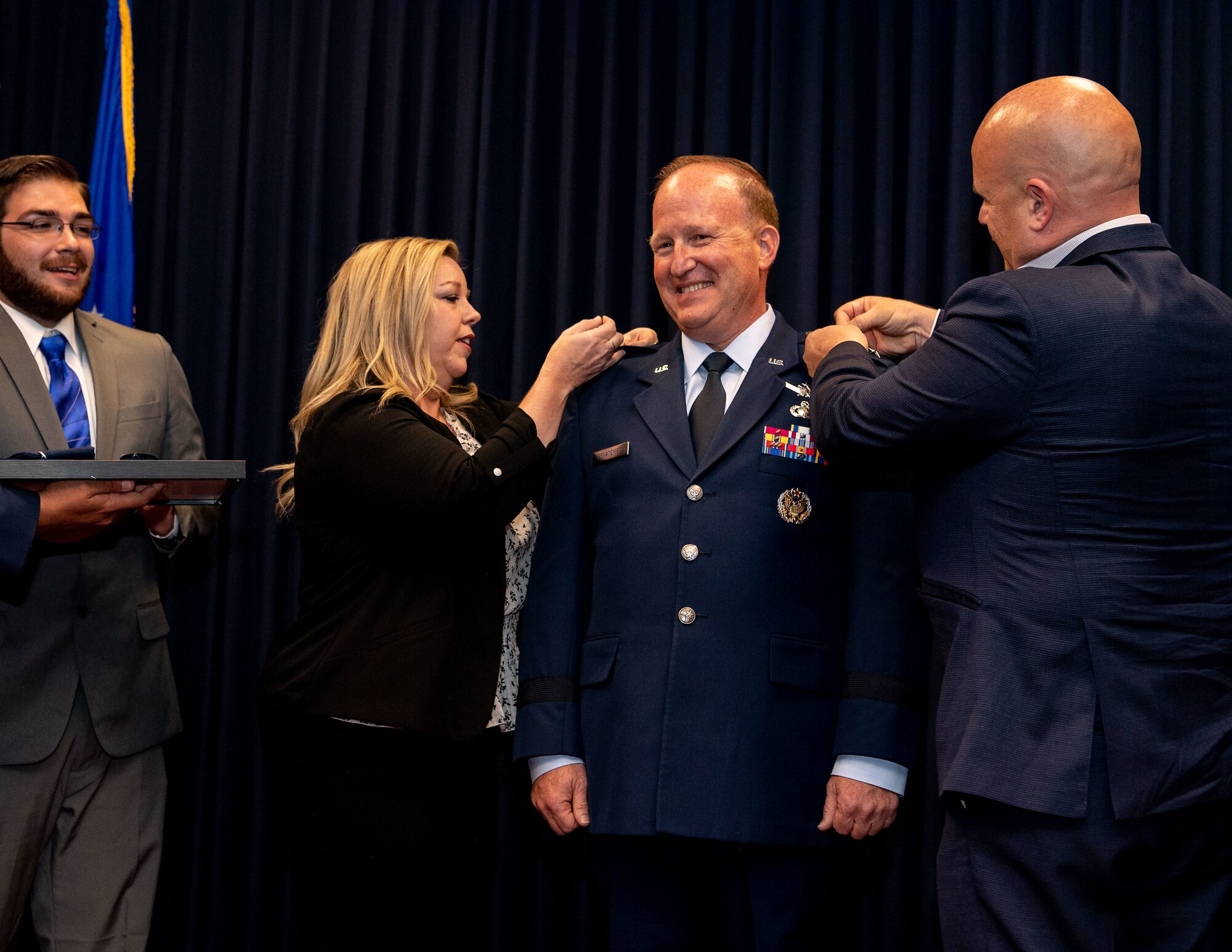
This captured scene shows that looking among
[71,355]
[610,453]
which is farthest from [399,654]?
[71,355]

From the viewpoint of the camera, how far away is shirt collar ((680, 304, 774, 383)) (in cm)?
213

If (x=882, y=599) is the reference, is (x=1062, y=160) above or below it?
above

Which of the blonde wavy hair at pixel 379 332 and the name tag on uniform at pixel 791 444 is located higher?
the blonde wavy hair at pixel 379 332

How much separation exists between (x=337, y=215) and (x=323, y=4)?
2.01 feet

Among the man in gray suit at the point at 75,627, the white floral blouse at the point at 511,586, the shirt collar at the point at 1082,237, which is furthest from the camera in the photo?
the man in gray suit at the point at 75,627

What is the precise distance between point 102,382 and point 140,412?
0.34ft

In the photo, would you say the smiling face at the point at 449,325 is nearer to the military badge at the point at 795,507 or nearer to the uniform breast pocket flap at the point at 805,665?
the military badge at the point at 795,507

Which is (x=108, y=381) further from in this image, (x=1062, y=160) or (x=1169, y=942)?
(x=1169, y=942)

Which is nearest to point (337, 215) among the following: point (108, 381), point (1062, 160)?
point (108, 381)

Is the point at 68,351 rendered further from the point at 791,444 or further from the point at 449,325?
the point at 791,444

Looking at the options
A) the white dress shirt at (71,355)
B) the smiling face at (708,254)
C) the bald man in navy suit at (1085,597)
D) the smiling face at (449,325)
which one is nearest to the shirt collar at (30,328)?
the white dress shirt at (71,355)

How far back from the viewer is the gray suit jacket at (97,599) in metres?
2.39

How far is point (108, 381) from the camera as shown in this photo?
2.61 m

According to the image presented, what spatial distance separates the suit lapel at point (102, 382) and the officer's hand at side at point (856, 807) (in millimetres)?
1728
